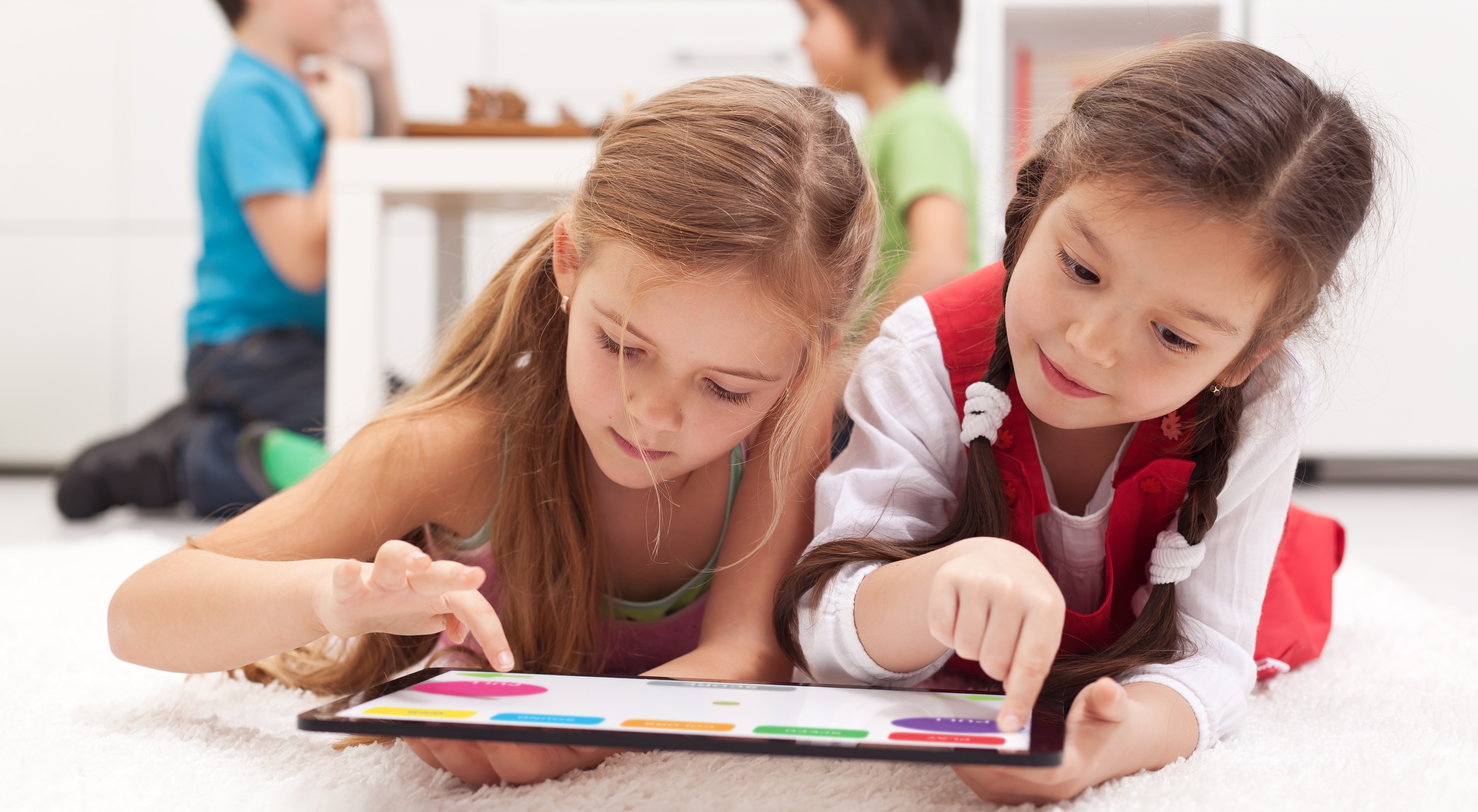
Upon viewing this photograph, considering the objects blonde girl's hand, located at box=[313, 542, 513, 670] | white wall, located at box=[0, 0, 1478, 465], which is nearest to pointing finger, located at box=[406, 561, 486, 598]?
blonde girl's hand, located at box=[313, 542, 513, 670]

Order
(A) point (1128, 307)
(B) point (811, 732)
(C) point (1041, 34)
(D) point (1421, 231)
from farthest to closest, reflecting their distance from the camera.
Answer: (C) point (1041, 34), (D) point (1421, 231), (A) point (1128, 307), (B) point (811, 732)

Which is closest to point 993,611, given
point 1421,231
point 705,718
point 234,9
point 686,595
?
point 705,718

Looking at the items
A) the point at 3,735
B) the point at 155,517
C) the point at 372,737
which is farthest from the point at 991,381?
the point at 155,517

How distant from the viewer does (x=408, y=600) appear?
49 centimetres

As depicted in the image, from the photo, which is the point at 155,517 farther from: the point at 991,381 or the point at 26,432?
the point at 991,381

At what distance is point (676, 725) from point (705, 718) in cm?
2

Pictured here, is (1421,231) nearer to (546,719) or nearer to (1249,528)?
(1249,528)

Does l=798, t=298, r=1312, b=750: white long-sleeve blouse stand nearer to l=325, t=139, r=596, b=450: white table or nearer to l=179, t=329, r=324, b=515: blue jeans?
l=325, t=139, r=596, b=450: white table

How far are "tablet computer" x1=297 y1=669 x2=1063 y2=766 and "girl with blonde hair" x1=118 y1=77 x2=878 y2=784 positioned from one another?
3cm

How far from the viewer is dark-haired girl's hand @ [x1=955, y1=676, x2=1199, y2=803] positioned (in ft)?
1.58

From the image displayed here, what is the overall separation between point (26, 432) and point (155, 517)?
2.63ft

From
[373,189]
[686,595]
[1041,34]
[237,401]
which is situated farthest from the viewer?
[1041,34]

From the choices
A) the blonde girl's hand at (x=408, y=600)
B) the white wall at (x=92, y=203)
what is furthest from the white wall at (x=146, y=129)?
the blonde girl's hand at (x=408, y=600)

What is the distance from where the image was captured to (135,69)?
7.29ft
